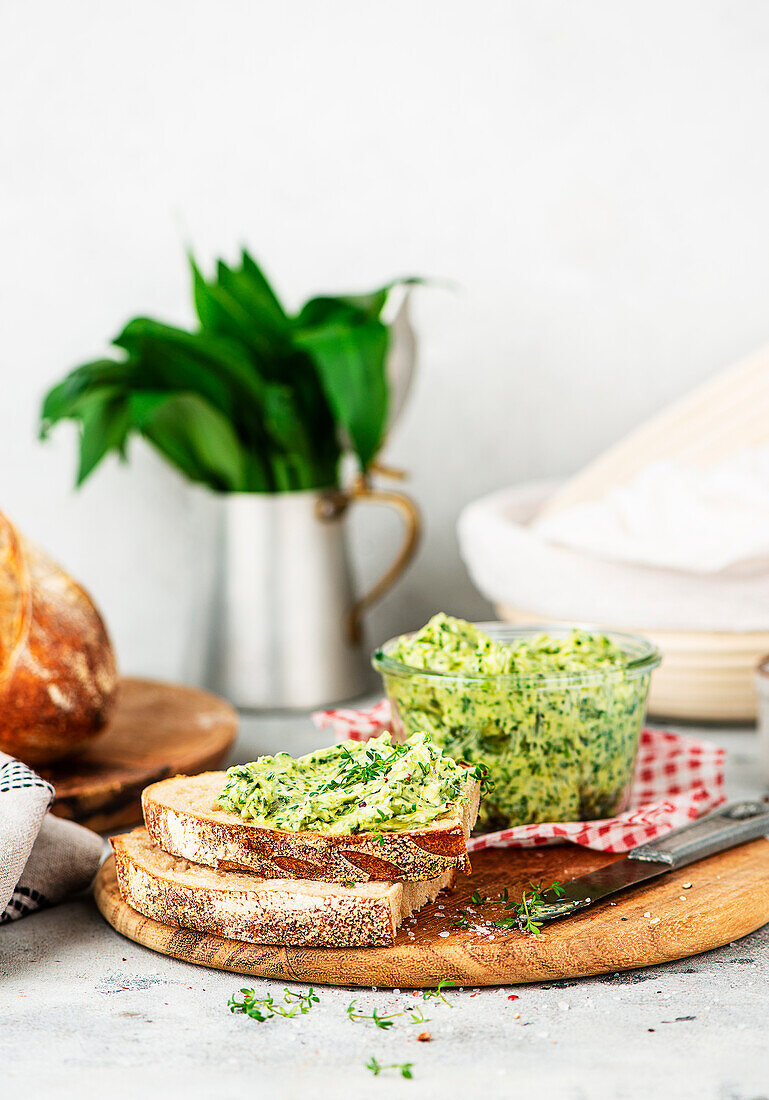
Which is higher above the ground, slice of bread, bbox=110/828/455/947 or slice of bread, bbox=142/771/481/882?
slice of bread, bbox=142/771/481/882

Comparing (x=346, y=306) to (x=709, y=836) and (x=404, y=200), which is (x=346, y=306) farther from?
(x=709, y=836)

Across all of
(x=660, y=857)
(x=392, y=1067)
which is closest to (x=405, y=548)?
(x=660, y=857)

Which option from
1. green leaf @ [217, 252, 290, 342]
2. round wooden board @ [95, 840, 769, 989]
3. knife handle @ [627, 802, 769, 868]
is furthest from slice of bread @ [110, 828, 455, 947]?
green leaf @ [217, 252, 290, 342]

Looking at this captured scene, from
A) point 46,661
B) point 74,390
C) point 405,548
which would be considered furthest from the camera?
point 405,548

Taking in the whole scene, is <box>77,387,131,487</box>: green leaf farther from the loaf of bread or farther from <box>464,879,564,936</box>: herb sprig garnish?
<box>464,879,564,936</box>: herb sprig garnish

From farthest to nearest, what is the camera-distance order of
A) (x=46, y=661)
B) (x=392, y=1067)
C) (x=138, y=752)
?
(x=138, y=752), (x=46, y=661), (x=392, y=1067)

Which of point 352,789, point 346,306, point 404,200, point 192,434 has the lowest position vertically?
point 352,789

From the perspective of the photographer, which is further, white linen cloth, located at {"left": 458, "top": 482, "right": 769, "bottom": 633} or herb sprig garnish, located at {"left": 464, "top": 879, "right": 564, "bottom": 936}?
white linen cloth, located at {"left": 458, "top": 482, "right": 769, "bottom": 633}

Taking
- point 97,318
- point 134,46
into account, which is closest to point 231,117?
point 134,46
